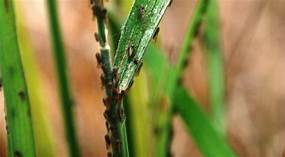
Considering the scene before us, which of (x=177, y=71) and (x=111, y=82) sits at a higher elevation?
(x=177, y=71)

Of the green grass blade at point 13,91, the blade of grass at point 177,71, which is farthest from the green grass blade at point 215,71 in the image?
the green grass blade at point 13,91

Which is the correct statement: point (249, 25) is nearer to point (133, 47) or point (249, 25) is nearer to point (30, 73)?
point (30, 73)

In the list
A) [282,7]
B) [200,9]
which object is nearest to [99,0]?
[200,9]

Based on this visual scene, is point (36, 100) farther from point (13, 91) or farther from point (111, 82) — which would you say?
point (111, 82)

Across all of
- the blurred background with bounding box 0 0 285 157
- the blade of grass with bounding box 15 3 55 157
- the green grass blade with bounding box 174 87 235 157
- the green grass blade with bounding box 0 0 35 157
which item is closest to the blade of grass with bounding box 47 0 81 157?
the blade of grass with bounding box 15 3 55 157

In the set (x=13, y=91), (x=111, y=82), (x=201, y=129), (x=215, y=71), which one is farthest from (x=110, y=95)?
(x=215, y=71)
